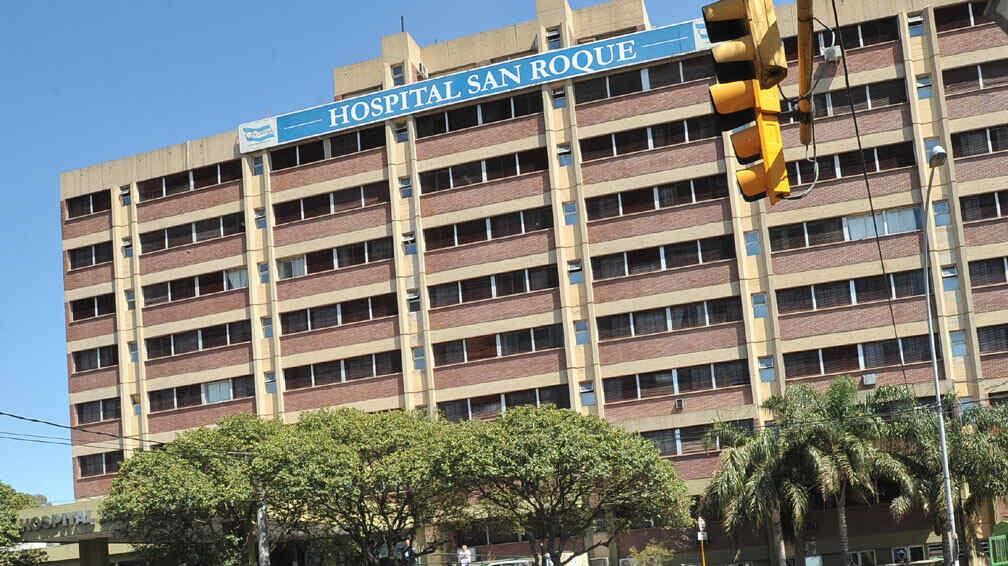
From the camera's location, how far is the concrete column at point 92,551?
211ft

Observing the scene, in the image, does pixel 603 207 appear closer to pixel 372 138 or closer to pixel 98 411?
pixel 372 138

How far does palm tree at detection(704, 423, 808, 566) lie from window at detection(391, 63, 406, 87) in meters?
28.0

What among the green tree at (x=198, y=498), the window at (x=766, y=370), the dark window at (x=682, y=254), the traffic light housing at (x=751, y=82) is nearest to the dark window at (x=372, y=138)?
the dark window at (x=682, y=254)

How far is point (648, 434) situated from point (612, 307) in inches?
248

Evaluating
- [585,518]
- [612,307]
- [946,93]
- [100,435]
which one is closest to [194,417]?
[100,435]

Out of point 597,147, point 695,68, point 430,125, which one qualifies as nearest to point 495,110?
point 430,125

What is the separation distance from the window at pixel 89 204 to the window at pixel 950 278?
45.9m

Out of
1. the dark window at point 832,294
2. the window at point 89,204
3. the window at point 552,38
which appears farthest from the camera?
the window at point 89,204

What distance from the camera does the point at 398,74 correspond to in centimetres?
6538

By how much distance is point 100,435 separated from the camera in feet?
230

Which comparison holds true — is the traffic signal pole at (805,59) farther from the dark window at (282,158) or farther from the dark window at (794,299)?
the dark window at (282,158)

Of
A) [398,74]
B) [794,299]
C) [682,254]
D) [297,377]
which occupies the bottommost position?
[297,377]

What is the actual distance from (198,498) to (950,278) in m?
33.7

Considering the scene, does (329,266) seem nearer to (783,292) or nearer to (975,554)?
(783,292)
